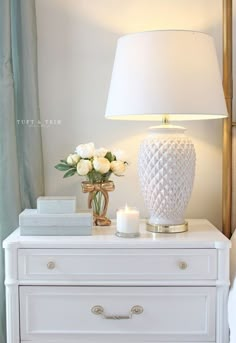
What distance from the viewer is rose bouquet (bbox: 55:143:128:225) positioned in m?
1.63

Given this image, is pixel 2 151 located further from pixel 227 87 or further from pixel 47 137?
pixel 227 87

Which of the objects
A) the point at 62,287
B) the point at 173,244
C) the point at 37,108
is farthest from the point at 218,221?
the point at 37,108

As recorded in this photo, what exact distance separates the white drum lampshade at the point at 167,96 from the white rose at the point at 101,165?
13 cm

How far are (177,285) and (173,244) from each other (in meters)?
0.14

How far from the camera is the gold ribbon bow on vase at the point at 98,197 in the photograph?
5.48 ft

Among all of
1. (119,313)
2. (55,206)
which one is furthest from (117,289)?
(55,206)

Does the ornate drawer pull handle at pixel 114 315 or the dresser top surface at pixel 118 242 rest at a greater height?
the dresser top surface at pixel 118 242

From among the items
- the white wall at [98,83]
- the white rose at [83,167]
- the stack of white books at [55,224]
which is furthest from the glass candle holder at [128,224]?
the white wall at [98,83]

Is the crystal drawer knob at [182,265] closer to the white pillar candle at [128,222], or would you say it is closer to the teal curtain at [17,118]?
the white pillar candle at [128,222]

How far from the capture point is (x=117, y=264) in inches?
58.6

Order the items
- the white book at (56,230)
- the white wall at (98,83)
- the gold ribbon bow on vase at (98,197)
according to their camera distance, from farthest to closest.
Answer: the white wall at (98,83) < the gold ribbon bow on vase at (98,197) < the white book at (56,230)

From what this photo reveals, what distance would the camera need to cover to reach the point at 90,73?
1.91m

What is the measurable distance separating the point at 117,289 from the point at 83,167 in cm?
45

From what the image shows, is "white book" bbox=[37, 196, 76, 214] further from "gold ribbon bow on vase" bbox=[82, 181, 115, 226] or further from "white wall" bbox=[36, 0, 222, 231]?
"white wall" bbox=[36, 0, 222, 231]
